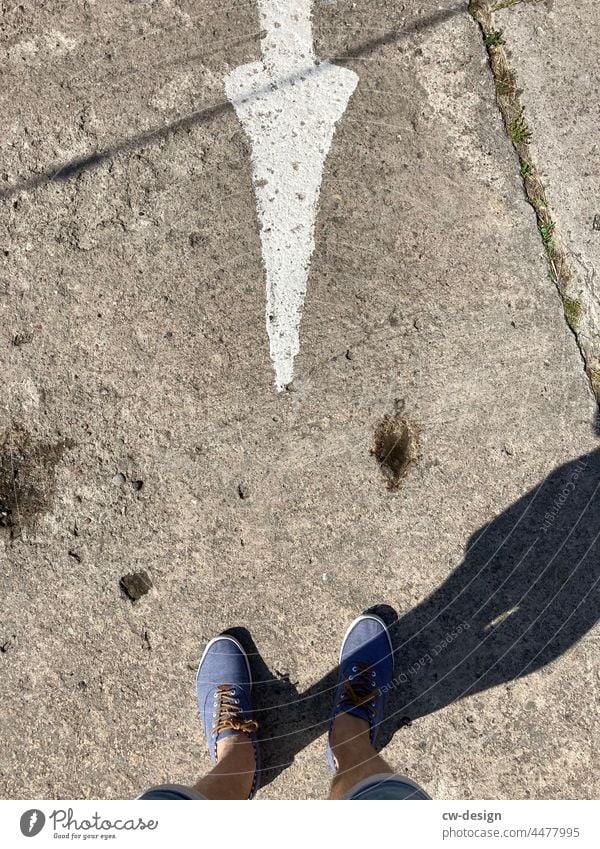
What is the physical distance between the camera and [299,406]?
2879mm

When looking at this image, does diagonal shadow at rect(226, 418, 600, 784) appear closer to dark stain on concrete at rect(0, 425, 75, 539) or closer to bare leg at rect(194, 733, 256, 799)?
bare leg at rect(194, 733, 256, 799)

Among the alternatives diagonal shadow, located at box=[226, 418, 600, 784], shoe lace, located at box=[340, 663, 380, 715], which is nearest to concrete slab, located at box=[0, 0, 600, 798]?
diagonal shadow, located at box=[226, 418, 600, 784]

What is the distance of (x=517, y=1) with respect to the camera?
2846 mm

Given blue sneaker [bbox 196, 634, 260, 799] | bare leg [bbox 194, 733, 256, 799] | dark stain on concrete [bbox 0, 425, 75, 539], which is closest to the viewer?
→ bare leg [bbox 194, 733, 256, 799]

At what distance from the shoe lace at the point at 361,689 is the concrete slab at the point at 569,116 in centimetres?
169

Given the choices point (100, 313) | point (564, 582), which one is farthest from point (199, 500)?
point (564, 582)

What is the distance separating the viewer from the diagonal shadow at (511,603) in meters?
2.87

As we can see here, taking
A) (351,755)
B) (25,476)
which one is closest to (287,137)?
(25,476)

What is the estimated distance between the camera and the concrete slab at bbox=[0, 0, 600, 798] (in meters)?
2.85

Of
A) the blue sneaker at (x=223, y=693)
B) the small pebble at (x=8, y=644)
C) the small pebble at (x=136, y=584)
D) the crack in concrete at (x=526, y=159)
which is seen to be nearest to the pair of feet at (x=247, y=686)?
the blue sneaker at (x=223, y=693)

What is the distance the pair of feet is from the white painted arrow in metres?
1.25

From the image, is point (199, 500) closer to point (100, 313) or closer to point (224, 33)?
point (100, 313)

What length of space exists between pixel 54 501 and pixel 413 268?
78.8 inches

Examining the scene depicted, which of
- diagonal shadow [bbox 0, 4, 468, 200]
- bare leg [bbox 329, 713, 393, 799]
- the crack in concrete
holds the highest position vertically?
diagonal shadow [bbox 0, 4, 468, 200]
